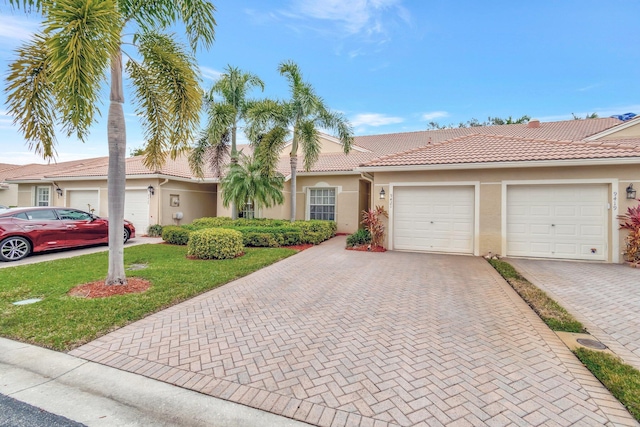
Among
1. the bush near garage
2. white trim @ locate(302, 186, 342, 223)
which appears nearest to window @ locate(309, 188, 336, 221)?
white trim @ locate(302, 186, 342, 223)

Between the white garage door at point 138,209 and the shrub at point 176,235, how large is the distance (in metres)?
3.75

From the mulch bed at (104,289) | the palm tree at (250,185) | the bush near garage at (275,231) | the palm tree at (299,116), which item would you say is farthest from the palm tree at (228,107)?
the mulch bed at (104,289)

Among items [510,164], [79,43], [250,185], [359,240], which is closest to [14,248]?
[250,185]

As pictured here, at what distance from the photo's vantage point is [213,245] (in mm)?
8953

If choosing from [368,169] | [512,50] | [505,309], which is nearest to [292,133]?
[368,169]

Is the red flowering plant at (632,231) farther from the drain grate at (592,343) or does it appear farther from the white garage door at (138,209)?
the white garage door at (138,209)

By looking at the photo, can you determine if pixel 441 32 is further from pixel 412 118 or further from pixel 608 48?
pixel 412 118

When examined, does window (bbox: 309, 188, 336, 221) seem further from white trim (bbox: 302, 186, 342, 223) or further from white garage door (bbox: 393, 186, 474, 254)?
white garage door (bbox: 393, 186, 474, 254)

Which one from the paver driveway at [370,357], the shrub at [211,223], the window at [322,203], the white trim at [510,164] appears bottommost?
the paver driveway at [370,357]

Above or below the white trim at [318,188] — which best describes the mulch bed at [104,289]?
below

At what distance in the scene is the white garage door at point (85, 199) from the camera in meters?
16.4

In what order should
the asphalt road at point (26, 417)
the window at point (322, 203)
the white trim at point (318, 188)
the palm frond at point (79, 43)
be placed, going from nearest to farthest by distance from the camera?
1. the asphalt road at point (26, 417)
2. the palm frond at point (79, 43)
3. the white trim at point (318, 188)
4. the window at point (322, 203)

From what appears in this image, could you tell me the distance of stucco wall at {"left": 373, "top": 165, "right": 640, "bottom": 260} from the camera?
8617mm

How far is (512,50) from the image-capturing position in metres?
14.2
